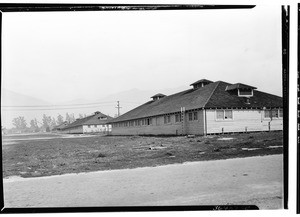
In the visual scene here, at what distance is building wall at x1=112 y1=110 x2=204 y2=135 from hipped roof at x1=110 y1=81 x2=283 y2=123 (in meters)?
0.35

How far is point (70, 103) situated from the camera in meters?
5.44

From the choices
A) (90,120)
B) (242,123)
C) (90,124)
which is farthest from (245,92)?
(90,124)

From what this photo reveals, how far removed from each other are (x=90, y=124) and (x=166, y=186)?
2708 millimetres

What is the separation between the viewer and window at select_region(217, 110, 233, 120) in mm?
6781

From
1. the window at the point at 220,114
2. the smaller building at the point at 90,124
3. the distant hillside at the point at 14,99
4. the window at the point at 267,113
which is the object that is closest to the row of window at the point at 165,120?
the smaller building at the point at 90,124

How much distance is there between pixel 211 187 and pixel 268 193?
3.62ft

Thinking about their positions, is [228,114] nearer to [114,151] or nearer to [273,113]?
[273,113]

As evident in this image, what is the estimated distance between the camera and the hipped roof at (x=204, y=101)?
5.60 metres

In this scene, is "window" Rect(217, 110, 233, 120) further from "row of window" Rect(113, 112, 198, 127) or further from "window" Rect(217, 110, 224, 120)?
"row of window" Rect(113, 112, 198, 127)

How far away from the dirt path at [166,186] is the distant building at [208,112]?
105 cm

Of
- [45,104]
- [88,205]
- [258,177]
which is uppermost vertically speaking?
[45,104]

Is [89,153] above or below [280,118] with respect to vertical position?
below

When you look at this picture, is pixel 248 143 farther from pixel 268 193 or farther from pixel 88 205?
pixel 88 205

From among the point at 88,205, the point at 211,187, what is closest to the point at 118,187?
the point at 88,205
